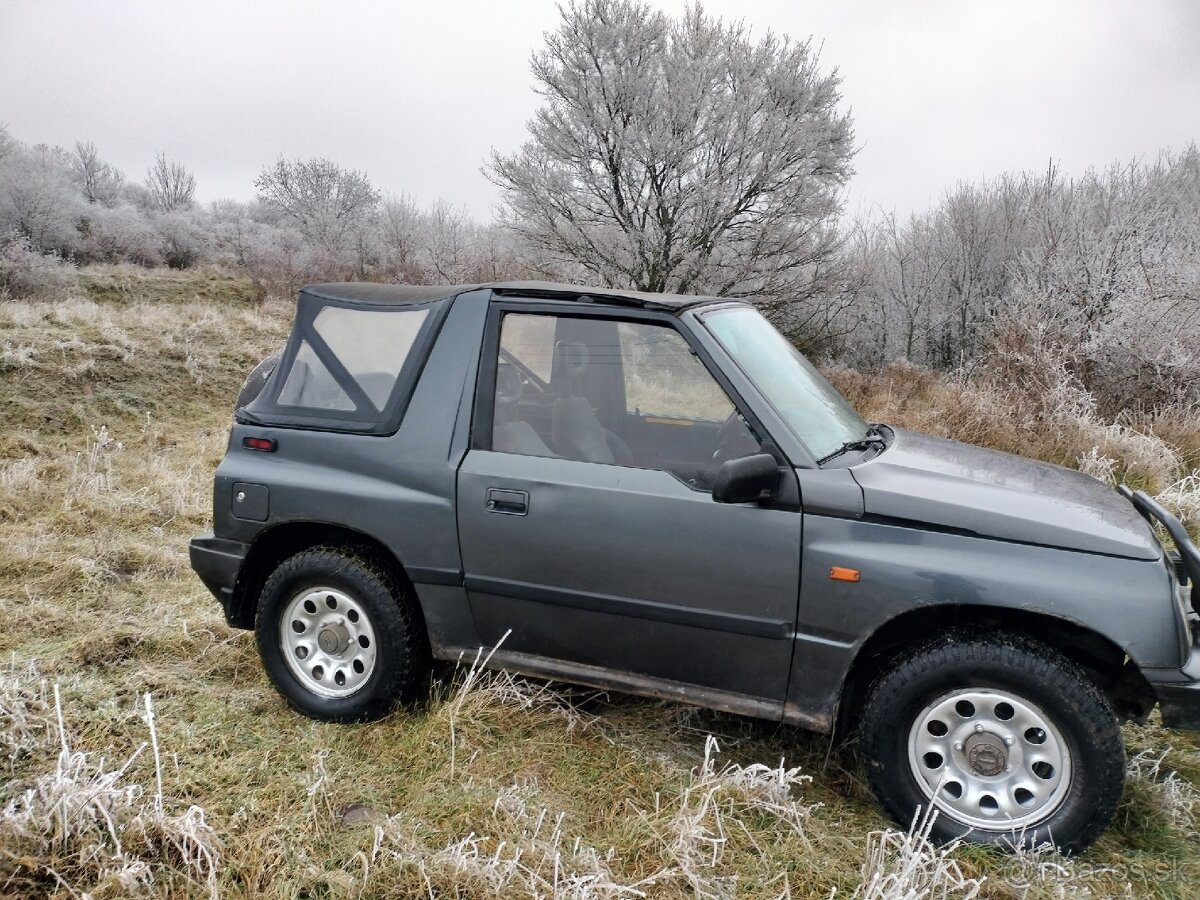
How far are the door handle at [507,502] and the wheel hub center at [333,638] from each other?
866 millimetres

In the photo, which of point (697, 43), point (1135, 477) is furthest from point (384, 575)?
point (697, 43)

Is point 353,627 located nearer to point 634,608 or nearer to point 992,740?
point 634,608

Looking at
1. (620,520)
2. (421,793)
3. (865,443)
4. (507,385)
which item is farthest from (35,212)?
(865,443)

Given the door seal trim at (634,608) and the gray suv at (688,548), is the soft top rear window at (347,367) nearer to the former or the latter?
the gray suv at (688,548)

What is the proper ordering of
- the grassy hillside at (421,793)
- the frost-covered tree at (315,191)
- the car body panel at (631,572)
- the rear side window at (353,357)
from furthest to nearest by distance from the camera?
the frost-covered tree at (315,191), the rear side window at (353,357), the car body panel at (631,572), the grassy hillside at (421,793)

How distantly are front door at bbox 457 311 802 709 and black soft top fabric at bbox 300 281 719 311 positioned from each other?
8cm

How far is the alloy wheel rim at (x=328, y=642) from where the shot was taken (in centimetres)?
318

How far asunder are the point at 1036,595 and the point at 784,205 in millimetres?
13245

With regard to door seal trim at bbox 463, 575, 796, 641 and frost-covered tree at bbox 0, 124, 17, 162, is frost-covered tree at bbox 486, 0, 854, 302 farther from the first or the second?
frost-covered tree at bbox 0, 124, 17, 162

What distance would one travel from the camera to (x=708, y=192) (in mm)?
14266

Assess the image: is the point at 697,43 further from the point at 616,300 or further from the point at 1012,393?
the point at 616,300

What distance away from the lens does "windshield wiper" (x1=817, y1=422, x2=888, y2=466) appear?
9.07 feet

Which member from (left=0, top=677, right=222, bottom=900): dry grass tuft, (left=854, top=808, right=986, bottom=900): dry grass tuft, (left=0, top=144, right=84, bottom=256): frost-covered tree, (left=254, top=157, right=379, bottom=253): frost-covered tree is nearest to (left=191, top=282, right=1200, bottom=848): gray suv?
(left=854, top=808, right=986, bottom=900): dry grass tuft

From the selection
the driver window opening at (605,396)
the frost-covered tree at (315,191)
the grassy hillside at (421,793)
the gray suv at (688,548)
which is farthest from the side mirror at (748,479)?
the frost-covered tree at (315,191)
